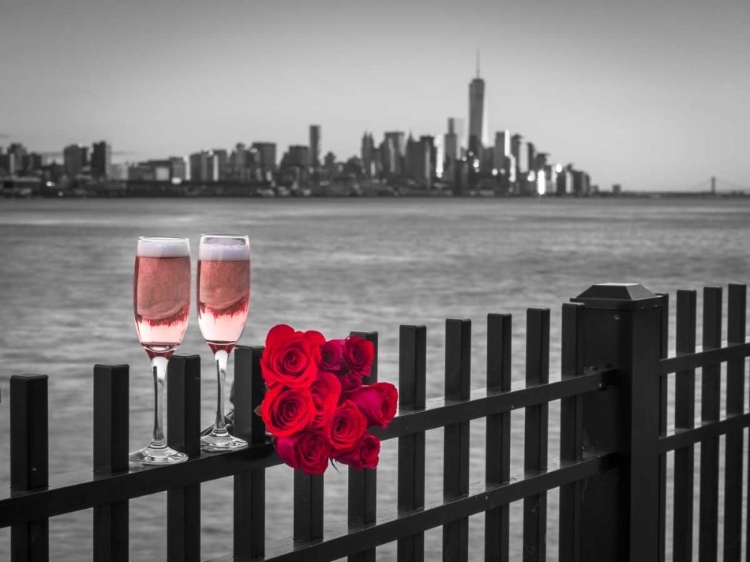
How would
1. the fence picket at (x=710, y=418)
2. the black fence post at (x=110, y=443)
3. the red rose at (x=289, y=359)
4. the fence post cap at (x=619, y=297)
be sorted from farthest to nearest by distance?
1. the fence picket at (x=710, y=418)
2. the fence post cap at (x=619, y=297)
3. the red rose at (x=289, y=359)
4. the black fence post at (x=110, y=443)

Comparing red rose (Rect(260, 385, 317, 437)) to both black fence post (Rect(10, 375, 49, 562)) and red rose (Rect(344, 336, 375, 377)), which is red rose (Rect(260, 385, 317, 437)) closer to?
red rose (Rect(344, 336, 375, 377))

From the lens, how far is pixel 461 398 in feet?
8.87

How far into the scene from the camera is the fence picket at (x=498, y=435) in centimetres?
284

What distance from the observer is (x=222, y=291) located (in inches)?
86.1

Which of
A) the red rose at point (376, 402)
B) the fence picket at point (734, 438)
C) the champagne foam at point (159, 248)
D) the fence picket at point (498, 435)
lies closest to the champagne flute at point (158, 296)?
the champagne foam at point (159, 248)

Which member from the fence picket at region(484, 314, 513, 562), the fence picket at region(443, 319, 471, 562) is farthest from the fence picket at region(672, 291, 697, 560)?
the fence picket at region(443, 319, 471, 562)

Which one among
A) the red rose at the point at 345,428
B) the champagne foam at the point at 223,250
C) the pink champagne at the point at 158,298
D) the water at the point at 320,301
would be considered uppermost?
the champagne foam at the point at 223,250

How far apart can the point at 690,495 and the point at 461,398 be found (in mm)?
1452

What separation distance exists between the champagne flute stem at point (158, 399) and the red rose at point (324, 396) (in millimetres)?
276

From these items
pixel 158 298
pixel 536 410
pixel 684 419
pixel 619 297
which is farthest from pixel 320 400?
pixel 684 419

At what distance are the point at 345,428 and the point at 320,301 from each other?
31.7 meters

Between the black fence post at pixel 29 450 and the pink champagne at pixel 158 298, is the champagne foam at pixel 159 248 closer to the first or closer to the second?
the pink champagne at pixel 158 298

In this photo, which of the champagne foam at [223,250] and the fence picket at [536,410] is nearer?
the champagne foam at [223,250]

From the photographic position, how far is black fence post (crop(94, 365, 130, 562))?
1.91 metres
